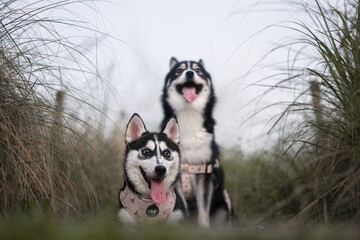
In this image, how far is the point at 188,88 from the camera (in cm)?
654

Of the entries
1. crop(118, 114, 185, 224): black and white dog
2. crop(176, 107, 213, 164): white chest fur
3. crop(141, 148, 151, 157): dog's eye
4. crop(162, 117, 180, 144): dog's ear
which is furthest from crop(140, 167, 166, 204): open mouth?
crop(176, 107, 213, 164): white chest fur

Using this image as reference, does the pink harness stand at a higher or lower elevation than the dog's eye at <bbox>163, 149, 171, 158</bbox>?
lower

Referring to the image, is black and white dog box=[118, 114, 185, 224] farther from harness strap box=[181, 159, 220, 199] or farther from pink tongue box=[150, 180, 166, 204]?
harness strap box=[181, 159, 220, 199]

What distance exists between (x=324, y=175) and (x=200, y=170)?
4.39 ft

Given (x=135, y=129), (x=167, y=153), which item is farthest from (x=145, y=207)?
(x=135, y=129)

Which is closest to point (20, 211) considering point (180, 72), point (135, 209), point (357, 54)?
point (135, 209)

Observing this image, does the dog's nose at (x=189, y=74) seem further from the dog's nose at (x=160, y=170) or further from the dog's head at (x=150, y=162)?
the dog's nose at (x=160, y=170)

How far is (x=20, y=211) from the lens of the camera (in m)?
4.67

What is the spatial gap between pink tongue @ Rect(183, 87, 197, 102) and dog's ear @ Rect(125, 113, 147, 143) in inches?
54.6

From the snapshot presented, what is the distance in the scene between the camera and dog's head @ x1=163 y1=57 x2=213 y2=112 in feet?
21.3

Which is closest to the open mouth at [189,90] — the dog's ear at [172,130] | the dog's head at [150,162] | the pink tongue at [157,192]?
the dog's ear at [172,130]

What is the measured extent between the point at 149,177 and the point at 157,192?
0.48 feet

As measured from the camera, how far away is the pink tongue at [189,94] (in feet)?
21.3

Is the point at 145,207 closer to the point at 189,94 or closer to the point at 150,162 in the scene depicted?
the point at 150,162
